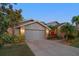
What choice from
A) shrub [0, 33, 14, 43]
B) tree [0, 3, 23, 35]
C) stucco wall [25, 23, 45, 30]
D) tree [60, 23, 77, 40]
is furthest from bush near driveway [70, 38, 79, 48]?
shrub [0, 33, 14, 43]

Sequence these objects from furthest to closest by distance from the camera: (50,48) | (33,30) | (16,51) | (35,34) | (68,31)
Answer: (33,30), (35,34), (68,31), (50,48), (16,51)

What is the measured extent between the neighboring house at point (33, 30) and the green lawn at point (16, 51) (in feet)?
3.10

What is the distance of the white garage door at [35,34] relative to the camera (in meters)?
12.5

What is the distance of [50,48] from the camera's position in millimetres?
11750

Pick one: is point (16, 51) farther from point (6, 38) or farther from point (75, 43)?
point (75, 43)

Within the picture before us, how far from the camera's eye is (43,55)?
1006 cm

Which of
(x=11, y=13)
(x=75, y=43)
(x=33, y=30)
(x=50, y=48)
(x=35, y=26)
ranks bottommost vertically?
(x=50, y=48)

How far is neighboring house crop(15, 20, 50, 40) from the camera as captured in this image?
1220cm

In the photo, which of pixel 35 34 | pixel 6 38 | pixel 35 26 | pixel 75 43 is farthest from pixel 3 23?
pixel 75 43

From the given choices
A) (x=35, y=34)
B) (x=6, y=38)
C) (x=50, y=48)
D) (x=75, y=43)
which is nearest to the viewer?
(x=6, y=38)

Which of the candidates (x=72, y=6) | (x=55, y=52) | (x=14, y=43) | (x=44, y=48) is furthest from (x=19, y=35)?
(x=72, y=6)

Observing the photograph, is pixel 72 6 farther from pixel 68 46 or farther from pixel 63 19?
pixel 68 46

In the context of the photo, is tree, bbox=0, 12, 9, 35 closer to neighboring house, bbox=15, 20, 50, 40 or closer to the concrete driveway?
neighboring house, bbox=15, 20, 50, 40

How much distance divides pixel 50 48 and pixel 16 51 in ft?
6.44
